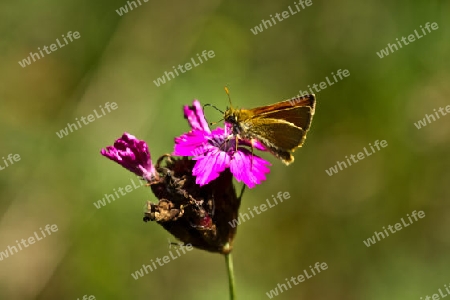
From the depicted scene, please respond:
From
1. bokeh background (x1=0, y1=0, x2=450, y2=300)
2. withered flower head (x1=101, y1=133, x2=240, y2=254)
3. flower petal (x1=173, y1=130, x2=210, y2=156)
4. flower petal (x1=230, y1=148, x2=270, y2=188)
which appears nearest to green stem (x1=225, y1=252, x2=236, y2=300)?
withered flower head (x1=101, y1=133, x2=240, y2=254)

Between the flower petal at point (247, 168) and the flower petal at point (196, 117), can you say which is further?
the flower petal at point (196, 117)

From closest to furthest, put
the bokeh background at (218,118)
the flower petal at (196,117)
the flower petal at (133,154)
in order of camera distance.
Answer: the flower petal at (133,154) → the flower petal at (196,117) → the bokeh background at (218,118)

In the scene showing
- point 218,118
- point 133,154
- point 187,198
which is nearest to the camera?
point 187,198

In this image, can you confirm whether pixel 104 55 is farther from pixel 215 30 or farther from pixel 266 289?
pixel 266 289

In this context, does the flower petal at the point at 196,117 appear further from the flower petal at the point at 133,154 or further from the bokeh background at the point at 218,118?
the bokeh background at the point at 218,118

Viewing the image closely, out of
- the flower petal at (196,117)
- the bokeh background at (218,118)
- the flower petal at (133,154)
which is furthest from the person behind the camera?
the bokeh background at (218,118)

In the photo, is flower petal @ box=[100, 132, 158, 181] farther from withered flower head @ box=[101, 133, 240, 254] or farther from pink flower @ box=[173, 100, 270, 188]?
pink flower @ box=[173, 100, 270, 188]

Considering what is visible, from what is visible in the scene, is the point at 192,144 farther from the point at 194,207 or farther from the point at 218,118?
the point at 218,118

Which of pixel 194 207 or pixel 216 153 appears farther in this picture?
pixel 216 153

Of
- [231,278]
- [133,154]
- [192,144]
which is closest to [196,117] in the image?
[192,144]

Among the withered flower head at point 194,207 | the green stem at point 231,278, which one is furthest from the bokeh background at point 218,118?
the withered flower head at point 194,207
